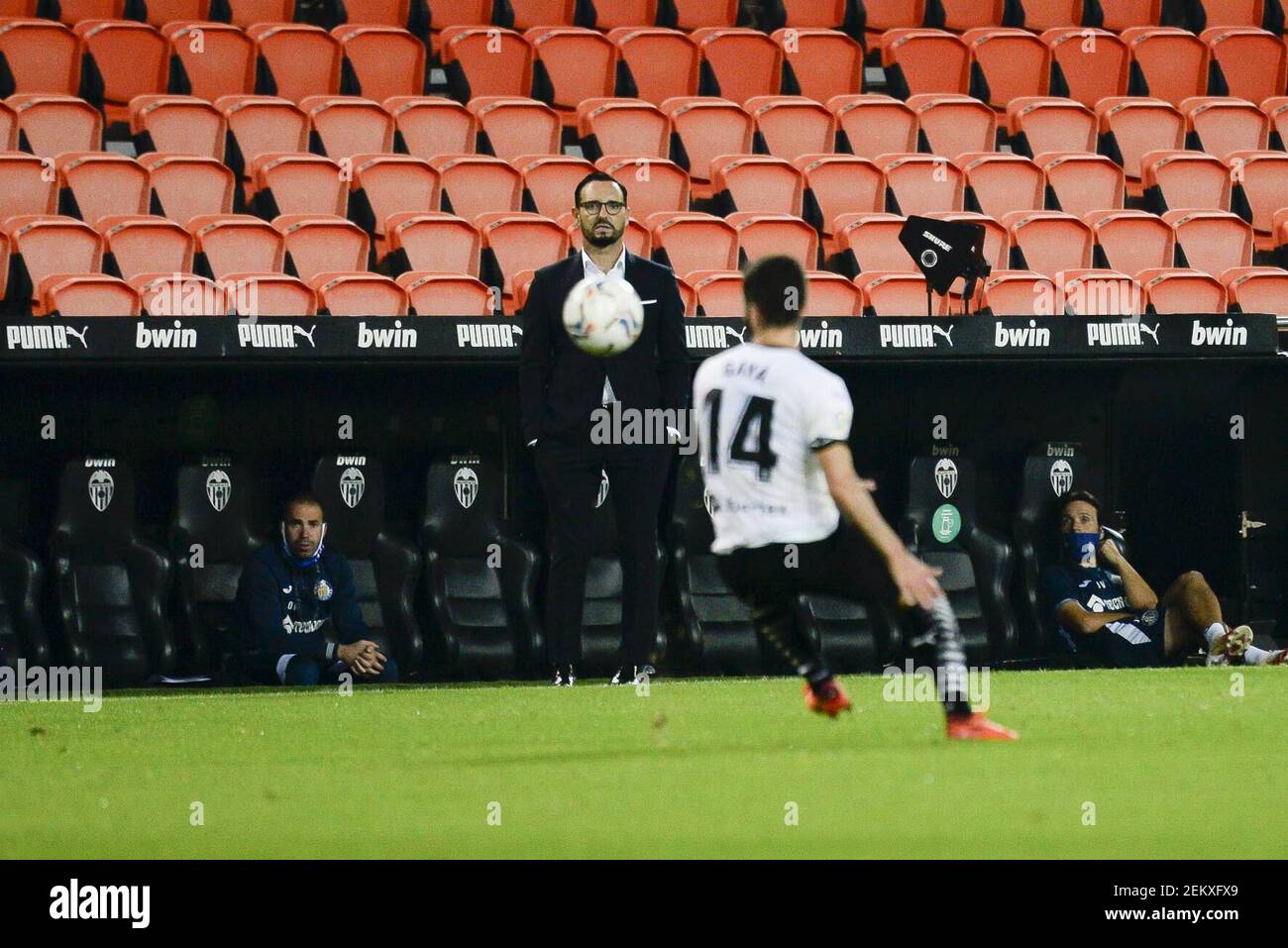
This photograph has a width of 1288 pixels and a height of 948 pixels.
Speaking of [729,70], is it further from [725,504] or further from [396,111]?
[725,504]

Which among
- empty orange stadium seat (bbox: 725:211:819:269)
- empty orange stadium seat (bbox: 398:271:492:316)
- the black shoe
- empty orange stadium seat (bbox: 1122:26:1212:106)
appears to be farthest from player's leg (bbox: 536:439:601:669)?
empty orange stadium seat (bbox: 1122:26:1212:106)

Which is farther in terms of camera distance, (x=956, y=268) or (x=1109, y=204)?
(x=1109, y=204)

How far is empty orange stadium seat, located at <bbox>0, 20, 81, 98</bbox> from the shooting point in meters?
12.0

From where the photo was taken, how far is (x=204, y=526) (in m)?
9.98

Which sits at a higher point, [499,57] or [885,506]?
[499,57]

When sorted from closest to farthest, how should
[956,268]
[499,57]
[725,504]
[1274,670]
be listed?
[725,504]
[1274,670]
[956,268]
[499,57]

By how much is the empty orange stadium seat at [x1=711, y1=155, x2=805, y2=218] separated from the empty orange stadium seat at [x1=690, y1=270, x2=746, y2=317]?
164cm

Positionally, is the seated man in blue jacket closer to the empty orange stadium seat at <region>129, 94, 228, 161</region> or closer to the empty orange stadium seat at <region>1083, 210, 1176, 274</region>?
the empty orange stadium seat at <region>129, 94, 228, 161</region>

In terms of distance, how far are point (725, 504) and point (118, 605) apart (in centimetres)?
484
